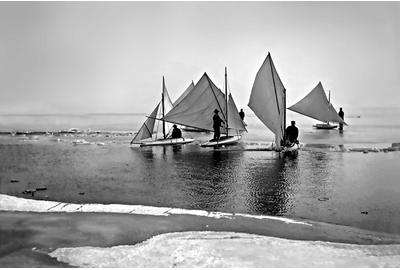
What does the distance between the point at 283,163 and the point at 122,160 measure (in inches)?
320

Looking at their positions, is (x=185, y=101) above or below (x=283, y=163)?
above

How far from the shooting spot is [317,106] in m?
38.8

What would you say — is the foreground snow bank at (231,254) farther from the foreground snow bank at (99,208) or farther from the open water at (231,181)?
the open water at (231,181)

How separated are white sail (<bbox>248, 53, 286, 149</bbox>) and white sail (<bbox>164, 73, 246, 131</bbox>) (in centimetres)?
319

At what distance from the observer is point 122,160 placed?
17953 mm

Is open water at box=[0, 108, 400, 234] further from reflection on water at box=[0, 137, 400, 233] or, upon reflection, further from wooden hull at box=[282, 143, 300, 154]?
wooden hull at box=[282, 143, 300, 154]

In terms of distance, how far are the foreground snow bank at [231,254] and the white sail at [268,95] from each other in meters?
15.7

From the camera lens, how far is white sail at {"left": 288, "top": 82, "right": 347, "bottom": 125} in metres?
37.8

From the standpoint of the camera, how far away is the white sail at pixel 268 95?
22078 millimetres

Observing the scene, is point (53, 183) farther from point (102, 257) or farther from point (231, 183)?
point (102, 257)

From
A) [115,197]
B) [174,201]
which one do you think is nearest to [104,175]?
[115,197]

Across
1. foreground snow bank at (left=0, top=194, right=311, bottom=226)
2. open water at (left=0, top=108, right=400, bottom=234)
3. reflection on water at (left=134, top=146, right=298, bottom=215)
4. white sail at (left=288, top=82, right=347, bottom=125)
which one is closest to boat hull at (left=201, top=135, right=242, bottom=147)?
reflection on water at (left=134, top=146, right=298, bottom=215)

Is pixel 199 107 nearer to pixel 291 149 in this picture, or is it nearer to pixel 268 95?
pixel 268 95

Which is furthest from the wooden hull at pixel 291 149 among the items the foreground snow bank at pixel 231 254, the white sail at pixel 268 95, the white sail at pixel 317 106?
the white sail at pixel 317 106
